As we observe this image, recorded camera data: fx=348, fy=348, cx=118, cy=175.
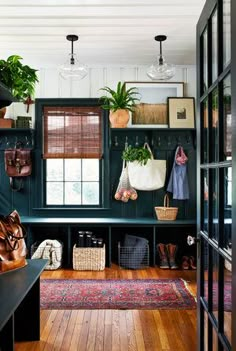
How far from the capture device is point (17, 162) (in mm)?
4750

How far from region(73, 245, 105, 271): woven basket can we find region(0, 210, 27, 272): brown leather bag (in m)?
2.16

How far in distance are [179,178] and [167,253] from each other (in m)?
1.01

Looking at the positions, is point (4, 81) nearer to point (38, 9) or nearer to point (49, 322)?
point (38, 9)

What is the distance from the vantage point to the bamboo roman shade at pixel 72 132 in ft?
15.9

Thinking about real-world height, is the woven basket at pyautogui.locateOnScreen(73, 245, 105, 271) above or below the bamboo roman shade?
below

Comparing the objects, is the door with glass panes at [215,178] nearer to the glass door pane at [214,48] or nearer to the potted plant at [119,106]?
the glass door pane at [214,48]

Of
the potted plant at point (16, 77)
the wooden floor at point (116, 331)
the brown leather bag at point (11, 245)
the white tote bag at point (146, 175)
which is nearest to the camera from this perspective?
the brown leather bag at point (11, 245)

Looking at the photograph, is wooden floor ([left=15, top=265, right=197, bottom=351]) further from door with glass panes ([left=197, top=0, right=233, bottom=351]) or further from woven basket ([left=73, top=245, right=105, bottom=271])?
woven basket ([left=73, top=245, right=105, bottom=271])

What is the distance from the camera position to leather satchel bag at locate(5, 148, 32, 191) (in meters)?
4.75

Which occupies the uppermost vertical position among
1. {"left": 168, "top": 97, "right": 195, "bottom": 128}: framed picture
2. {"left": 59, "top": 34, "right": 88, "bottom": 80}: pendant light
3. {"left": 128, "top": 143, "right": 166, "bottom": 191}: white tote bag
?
{"left": 59, "top": 34, "right": 88, "bottom": 80}: pendant light

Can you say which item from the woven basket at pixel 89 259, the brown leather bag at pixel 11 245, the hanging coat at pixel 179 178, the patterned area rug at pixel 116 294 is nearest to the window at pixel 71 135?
the woven basket at pixel 89 259

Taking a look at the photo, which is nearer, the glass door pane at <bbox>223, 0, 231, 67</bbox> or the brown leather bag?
the glass door pane at <bbox>223, 0, 231, 67</bbox>

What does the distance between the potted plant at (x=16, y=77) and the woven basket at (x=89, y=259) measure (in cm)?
252

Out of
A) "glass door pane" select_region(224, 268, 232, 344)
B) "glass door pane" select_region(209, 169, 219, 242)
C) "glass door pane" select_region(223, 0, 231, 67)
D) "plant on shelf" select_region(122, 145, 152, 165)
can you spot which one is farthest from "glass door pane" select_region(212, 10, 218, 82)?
"plant on shelf" select_region(122, 145, 152, 165)
